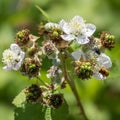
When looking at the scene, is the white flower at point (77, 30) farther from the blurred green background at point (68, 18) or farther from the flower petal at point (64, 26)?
the blurred green background at point (68, 18)

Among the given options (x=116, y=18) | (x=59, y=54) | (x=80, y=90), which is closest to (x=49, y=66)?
(x=59, y=54)

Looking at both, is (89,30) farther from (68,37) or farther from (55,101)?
(55,101)

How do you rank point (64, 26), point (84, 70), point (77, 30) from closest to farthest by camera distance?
point (84, 70) < point (64, 26) < point (77, 30)

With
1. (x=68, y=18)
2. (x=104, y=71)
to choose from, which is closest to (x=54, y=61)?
(x=104, y=71)

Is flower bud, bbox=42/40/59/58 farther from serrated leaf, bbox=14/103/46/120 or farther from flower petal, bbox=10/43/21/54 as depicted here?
serrated leaf, bbox=14/103/46/120

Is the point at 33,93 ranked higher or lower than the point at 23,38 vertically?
lower

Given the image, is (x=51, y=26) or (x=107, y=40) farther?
(x=107, y=40)

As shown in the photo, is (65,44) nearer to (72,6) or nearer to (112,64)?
(112,64)

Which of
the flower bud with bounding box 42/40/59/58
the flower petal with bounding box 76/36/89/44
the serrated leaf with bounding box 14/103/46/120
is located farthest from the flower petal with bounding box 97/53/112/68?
the serrated leaf with bounding box 14/103/46/120
